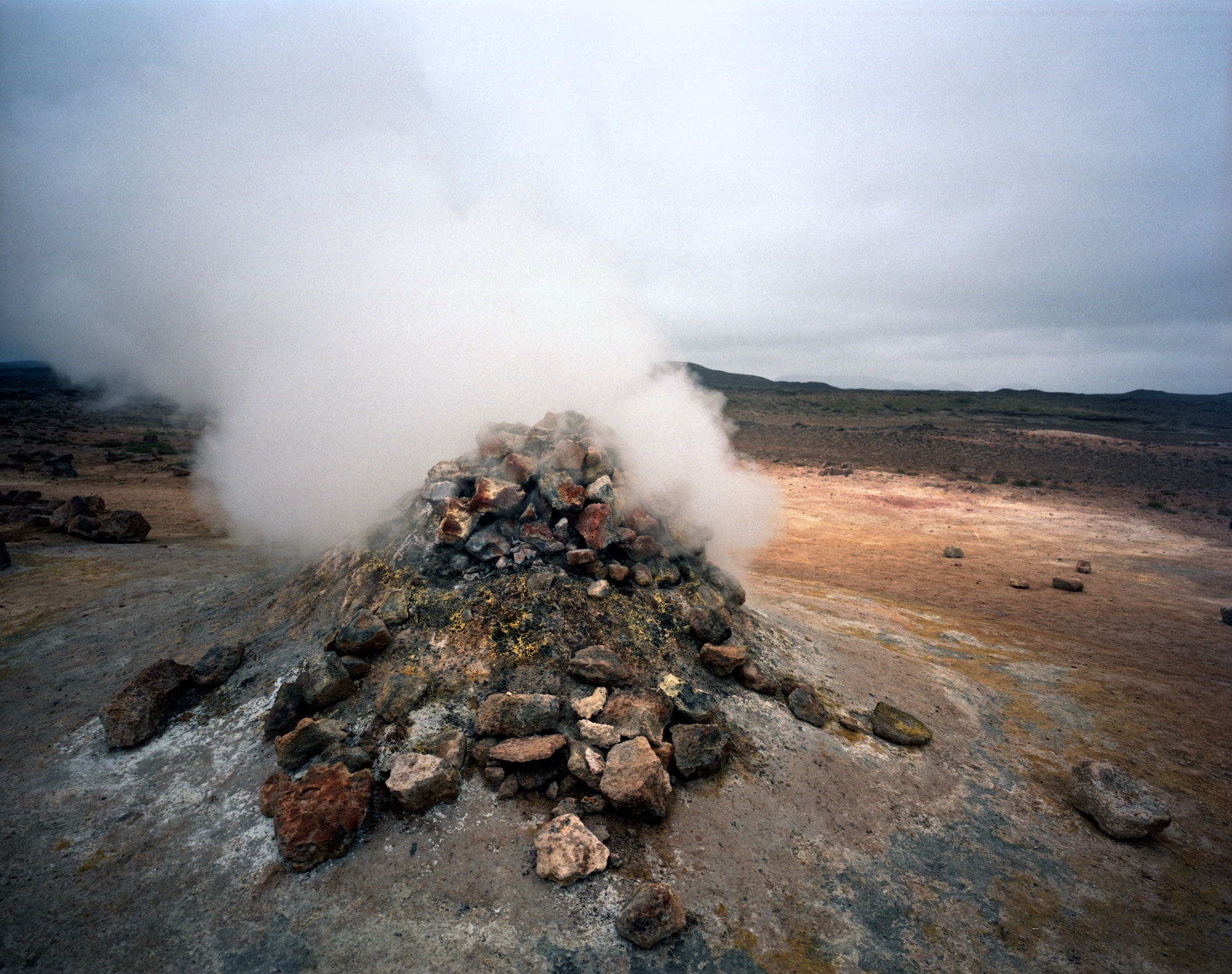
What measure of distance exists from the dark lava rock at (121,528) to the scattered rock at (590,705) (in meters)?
10.0

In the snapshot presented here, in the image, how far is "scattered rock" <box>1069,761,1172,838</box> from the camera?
384 cm

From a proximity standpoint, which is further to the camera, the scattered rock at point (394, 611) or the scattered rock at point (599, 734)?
the scattered rock at point (394, 611)

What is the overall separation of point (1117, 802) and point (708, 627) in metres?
3.23

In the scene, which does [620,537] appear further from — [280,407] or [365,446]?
Answer: [280,407]

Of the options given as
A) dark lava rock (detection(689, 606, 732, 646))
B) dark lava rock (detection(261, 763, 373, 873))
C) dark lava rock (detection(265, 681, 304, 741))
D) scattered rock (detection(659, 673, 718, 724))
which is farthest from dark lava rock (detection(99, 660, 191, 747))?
dark lava rock (detection(689, 606, 732, 646))

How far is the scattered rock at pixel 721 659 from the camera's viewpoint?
482 centimetres

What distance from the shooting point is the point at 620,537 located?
5477mm

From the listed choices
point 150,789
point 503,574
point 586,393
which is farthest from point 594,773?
point 586,393

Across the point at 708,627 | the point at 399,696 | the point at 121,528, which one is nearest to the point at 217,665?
the point at 399,696

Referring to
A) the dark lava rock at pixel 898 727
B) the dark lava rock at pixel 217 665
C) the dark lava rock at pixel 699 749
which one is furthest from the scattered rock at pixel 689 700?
the dark lava rock at pixel 217 665

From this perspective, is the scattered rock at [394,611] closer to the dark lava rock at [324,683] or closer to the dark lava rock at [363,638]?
the dark lava rock at [363,638]

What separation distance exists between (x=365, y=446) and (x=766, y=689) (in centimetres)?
625

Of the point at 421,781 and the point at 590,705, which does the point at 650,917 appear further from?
the point at 421,781

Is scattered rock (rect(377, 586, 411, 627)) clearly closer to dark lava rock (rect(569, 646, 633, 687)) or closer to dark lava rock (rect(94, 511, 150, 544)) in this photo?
dark lava rock (rect(569, 646, 633, 687))
